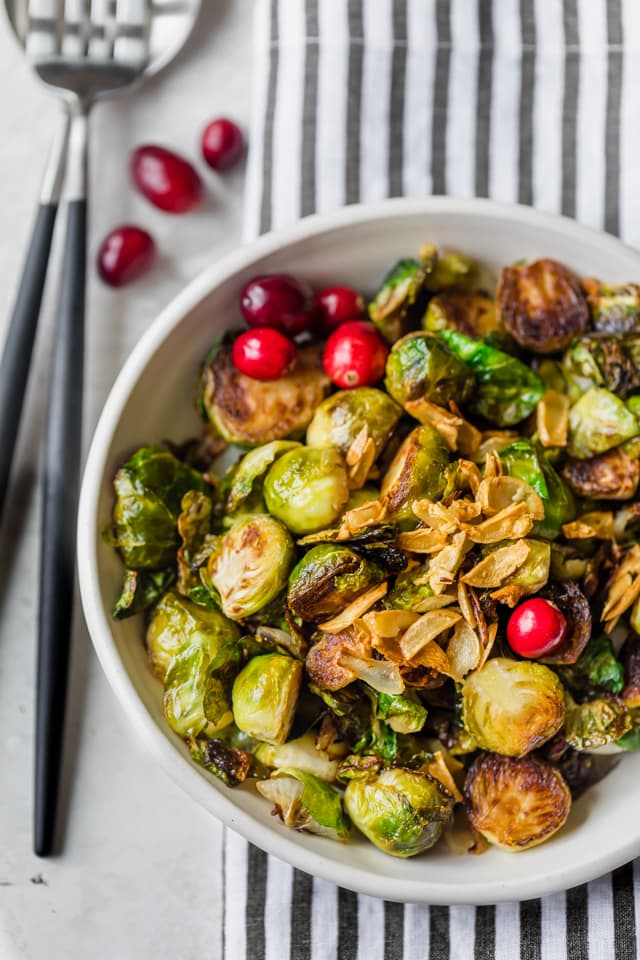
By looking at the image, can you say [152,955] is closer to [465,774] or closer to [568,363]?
[465,774]

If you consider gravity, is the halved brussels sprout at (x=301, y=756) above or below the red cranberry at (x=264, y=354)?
below

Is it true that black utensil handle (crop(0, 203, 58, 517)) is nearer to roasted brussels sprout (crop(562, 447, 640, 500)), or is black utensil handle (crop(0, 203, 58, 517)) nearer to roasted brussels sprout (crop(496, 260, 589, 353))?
roasted brussels sprout (crop(496, 260, 589, 353))

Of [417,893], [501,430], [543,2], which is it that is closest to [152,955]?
[417,893]

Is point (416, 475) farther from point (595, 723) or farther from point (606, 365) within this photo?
point (595, 723)

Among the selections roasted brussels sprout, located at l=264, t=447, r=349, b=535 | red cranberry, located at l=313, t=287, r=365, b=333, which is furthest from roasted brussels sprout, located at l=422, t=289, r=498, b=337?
Answer: roasted brussels sprout, located at l=264, t=447, r=349, b=535

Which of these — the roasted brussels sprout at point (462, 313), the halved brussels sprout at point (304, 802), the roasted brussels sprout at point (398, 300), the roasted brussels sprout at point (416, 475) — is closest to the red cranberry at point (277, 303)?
the roasted brussels sprout at point (398, 300)

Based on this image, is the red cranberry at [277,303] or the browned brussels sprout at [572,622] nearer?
the browned brussels sprout at [572,622]

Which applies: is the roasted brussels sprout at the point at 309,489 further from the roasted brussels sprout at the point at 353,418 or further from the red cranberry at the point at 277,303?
the red cranberry at the point at 277,303
